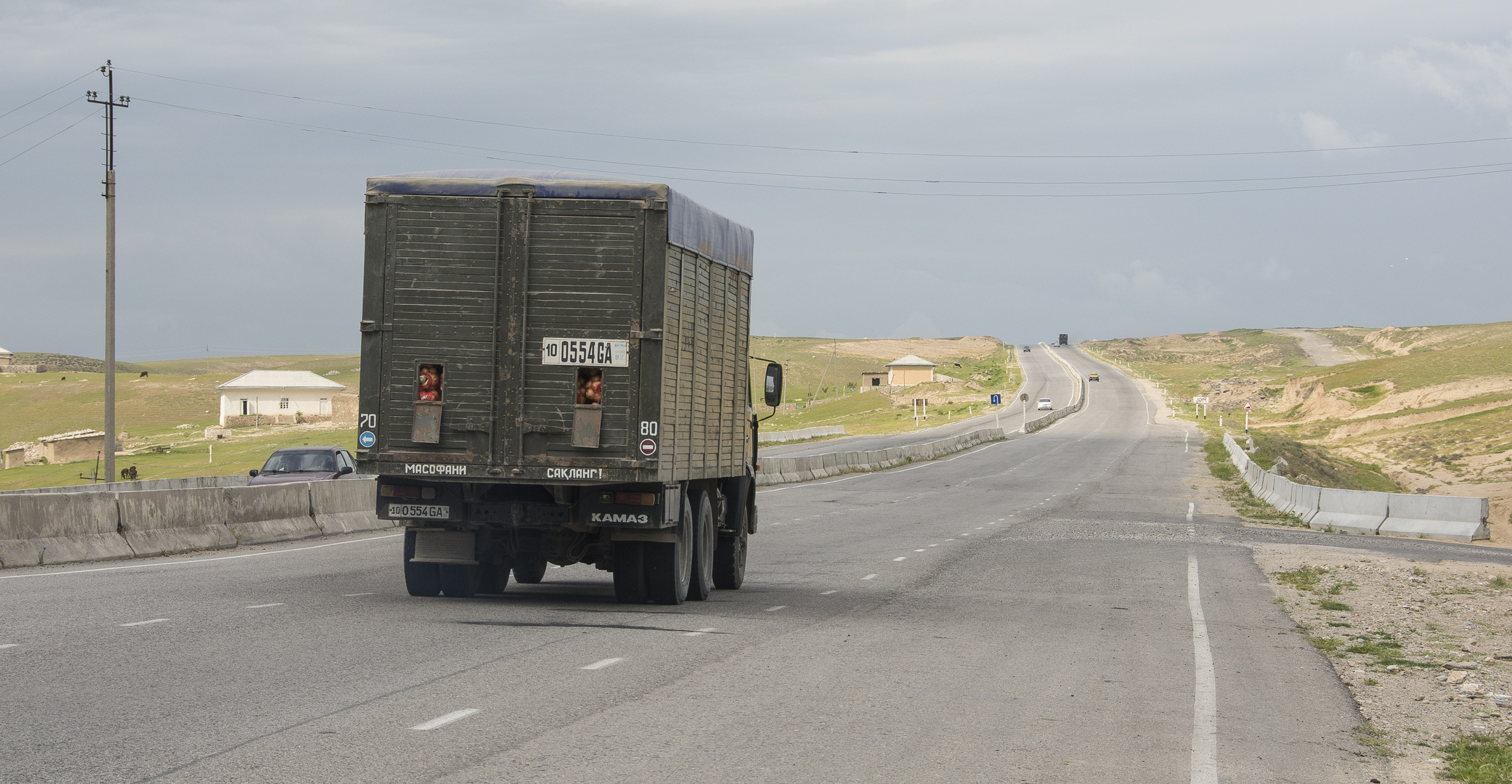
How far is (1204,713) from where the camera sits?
28.5ft

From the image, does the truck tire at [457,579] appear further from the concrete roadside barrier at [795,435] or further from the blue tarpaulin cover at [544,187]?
the concrete roadside barrier at [795,435]

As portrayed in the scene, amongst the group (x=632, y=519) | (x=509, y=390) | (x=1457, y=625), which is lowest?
(x=1457, y=625)

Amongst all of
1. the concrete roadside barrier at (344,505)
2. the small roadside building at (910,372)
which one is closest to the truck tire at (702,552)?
the concrete roadside barrier at (344,505)

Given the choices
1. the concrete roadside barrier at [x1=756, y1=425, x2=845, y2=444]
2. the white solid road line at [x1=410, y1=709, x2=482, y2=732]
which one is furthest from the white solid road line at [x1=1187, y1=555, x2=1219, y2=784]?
the concrete roadside barrier at [x1=756, y1=425, x2=845, y2=444]

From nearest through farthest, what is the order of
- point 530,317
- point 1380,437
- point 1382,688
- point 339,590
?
point 1382,688, point 530,317, point 339,590, point 1380,437

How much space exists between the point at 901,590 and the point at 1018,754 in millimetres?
8793

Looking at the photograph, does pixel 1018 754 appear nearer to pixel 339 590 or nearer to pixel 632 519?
pixel 632 519

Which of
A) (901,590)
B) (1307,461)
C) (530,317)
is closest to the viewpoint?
(530,317)

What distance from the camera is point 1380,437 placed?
71250 millimetres

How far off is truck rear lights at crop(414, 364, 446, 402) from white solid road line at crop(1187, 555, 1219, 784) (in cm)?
680

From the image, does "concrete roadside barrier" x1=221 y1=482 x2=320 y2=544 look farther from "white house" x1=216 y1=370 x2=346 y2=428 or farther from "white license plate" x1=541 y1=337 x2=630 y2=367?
"white house" x1=216 y1=370 x2=346 y2=428

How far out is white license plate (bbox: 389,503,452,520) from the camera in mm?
12250

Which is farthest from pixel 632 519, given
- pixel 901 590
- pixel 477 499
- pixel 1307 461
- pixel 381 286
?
pixel 1307 461

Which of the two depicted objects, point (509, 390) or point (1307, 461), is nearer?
point (509, 390)
